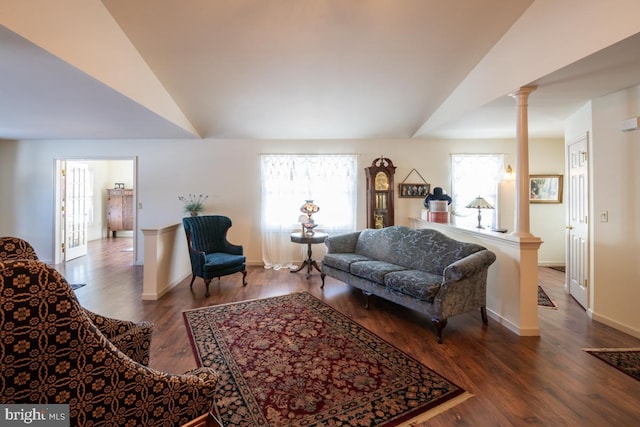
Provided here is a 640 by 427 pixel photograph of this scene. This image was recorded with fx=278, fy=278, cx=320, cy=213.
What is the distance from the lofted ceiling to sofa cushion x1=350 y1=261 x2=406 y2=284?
221 cm

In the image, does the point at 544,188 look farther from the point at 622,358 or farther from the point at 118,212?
the point at 118,212

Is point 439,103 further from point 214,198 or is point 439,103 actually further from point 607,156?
point 214,198

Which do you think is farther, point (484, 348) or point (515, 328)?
point (515, 328)

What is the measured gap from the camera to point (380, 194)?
201 inches

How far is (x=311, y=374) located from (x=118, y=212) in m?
8.86

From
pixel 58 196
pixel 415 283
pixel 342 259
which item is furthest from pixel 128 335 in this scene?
pixel 58 196

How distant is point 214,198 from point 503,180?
5463mm

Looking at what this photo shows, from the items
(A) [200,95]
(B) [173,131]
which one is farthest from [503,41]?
(B) [173,131]

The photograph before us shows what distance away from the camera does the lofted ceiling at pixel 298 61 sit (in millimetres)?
2283

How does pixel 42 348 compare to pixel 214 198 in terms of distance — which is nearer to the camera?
pixel 42 348

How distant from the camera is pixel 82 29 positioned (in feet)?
7.87

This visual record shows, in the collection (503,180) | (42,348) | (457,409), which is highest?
(503,180)

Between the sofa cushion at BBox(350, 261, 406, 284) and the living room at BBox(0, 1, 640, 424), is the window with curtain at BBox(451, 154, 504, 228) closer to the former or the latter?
the living room at BBox(0, 1, 640, 424)

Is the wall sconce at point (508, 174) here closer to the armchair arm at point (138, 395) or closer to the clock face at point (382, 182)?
the clock face at point (382, 182)
